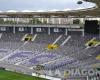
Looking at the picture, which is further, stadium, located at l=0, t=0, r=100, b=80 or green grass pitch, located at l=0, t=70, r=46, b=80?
green grass pitch, located at l=0, t=70, r=46, b=80

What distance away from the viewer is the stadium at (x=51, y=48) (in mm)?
47719

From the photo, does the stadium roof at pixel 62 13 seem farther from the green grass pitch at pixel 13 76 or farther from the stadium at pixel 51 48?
the green grass pitch at pixel 13 76

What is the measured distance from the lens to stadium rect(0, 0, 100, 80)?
4772 centimetres

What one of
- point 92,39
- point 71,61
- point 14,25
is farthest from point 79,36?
point 14,25

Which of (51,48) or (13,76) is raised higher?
(13,76)

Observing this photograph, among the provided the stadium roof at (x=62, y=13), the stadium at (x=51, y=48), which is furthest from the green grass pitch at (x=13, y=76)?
the stadium roof at (x=62, y=13)

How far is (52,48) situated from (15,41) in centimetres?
880

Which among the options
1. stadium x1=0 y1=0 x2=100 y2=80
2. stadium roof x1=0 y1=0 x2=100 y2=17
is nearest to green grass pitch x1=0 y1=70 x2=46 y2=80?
stadium x1=0 y1=0 x2=100 y2=80

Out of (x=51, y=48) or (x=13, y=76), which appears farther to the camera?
(x=51, y=48)

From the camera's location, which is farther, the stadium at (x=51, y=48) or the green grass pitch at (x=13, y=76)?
the green grass pitch at (x=13, y=76)

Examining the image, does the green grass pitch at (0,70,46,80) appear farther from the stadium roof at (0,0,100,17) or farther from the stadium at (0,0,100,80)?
the stadium roof at (0,0,100,17)

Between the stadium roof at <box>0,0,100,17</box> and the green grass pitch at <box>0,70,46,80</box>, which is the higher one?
the stadium roof at <box>0,0,100,17</box>

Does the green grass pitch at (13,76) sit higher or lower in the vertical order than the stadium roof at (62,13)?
lower

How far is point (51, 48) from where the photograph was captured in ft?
197
